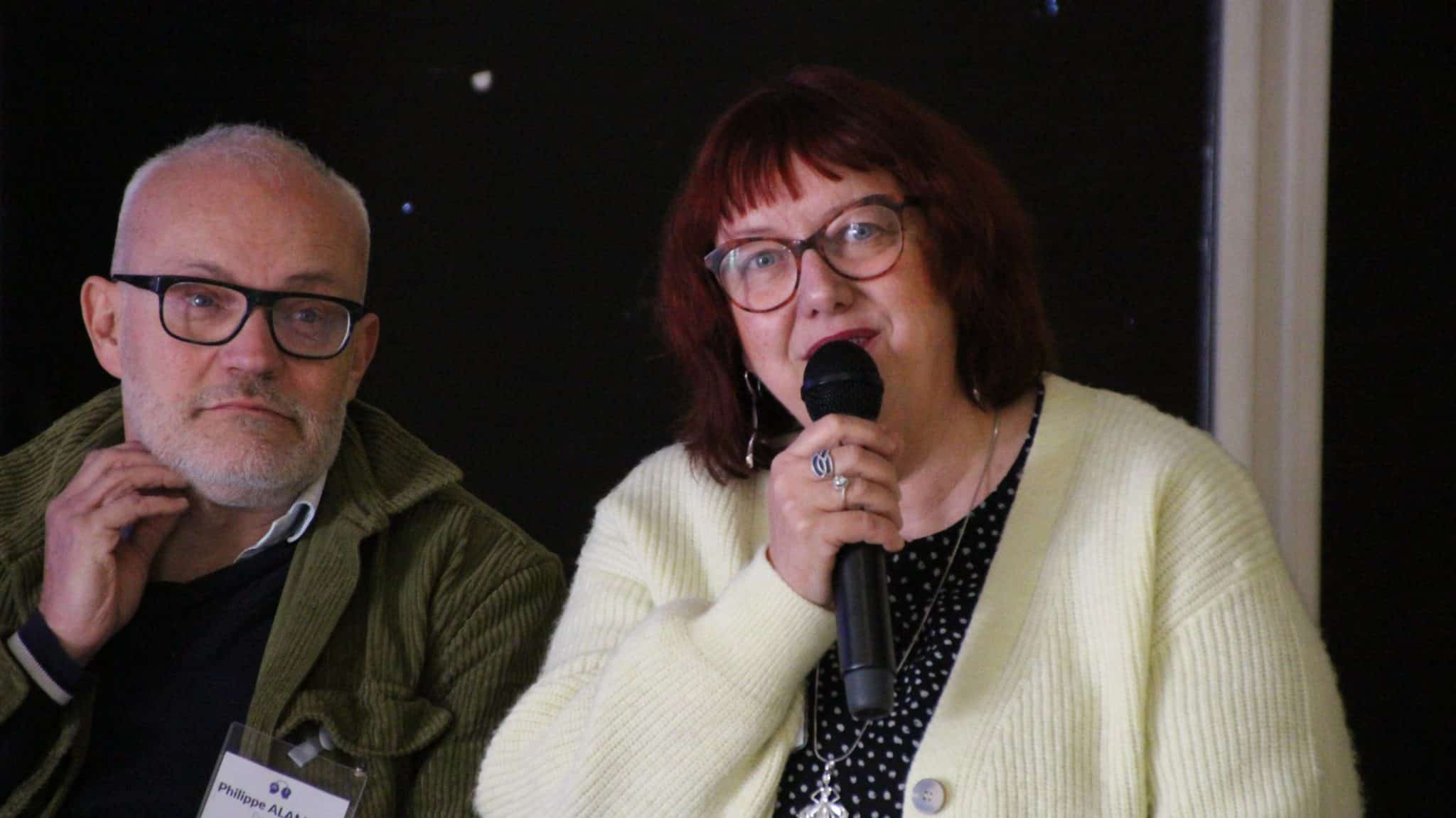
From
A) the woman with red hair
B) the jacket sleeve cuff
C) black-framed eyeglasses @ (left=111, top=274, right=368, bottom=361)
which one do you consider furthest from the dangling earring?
the jacket sleeve cuff

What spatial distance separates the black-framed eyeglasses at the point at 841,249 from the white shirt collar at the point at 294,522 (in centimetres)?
92

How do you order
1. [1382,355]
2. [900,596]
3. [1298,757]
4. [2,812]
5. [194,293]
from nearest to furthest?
[1298,757]
[900,596]
[2,812]
[194,293]
[1382,355]

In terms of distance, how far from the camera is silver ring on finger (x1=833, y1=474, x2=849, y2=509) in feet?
4.33

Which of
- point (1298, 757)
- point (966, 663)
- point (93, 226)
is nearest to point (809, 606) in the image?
point (966, 663)

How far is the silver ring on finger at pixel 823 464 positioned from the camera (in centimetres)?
133

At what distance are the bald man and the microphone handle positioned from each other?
2.98ft

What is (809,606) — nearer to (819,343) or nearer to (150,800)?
(819,343)

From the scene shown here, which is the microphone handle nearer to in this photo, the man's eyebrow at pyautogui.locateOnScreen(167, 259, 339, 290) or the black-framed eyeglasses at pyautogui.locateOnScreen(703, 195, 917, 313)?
the black-framed eyeglasses at pyautogui.locateOnScreen(703, 195, 917, 313)

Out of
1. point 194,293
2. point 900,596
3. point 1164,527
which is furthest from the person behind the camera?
point 194,293

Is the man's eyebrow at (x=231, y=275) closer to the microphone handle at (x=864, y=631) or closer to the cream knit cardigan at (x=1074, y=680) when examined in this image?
the cream knit cardigan at (x=1074, y=680)

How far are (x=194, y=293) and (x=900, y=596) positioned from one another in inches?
45.4

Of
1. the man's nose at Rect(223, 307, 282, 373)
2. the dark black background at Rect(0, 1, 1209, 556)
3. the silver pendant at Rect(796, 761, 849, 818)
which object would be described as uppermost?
the dark black background at Rect(0, 1, 1209, 556)

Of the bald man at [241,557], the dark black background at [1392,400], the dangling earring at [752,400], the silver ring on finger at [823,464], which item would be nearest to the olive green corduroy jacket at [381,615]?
the bald man at [241,557]

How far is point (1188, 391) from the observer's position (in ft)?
7.72
